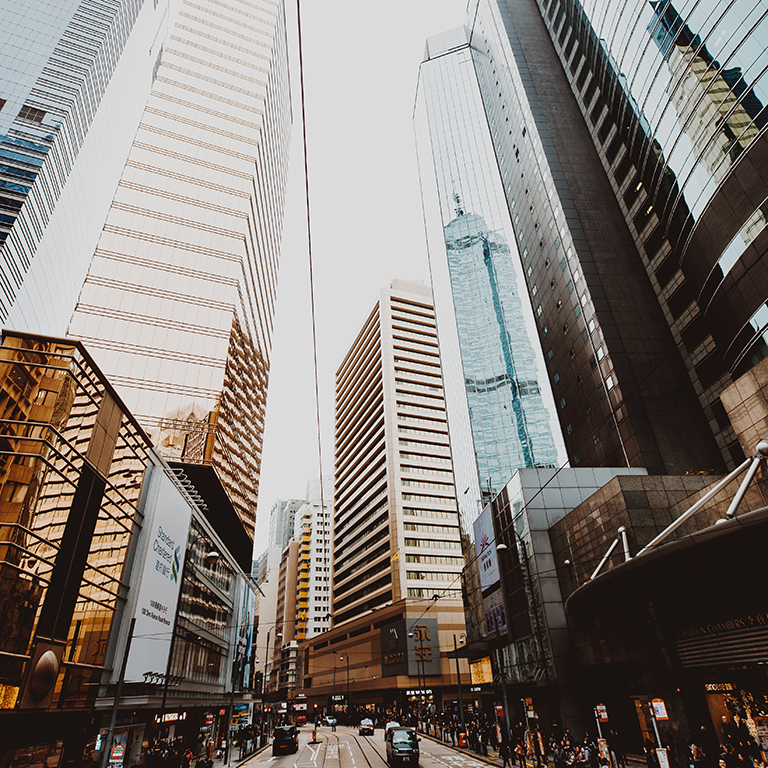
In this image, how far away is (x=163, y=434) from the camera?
4012 centimetres

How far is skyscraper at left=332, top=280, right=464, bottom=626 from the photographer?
86.1 meters

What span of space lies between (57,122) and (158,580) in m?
62.2

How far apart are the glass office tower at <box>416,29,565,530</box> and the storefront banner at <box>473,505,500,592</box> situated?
594 centimetres

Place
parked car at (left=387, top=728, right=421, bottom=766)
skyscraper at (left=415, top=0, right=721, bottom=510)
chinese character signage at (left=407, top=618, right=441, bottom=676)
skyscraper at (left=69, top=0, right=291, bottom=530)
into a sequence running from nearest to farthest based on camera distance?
1. parked car at (left=387, top=728, right=421, bottom=766)
2. skyscraper at (left=415, top=0, right=721, bottom=510)
3. skyscraper at (left=69, top=0, right=291, bottom=530)
4. chinese character signage at (left=407, top=618, right=441, bottom=676)

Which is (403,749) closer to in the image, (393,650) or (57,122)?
(393,650)

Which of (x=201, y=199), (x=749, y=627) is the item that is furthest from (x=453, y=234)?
(x=749, y=627)

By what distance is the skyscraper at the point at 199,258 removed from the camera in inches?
1687

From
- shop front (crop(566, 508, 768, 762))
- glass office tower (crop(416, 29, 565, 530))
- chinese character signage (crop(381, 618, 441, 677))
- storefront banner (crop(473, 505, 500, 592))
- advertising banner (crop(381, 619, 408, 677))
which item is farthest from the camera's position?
advertising banner (crop(381, 619, 408, 677))

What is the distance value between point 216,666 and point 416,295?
289 ft

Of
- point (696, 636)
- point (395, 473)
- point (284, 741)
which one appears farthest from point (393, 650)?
point (696, 636)

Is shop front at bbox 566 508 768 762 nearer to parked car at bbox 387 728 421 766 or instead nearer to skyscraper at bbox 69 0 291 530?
parked car at bbox 387 728 421 766

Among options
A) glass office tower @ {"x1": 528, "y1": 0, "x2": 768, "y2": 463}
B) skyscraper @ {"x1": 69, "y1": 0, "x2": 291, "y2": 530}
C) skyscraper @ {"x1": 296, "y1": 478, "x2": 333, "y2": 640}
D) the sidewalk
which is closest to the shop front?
the sidewalk

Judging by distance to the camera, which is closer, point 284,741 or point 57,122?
point 284,741

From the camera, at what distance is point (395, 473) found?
9212 cm
